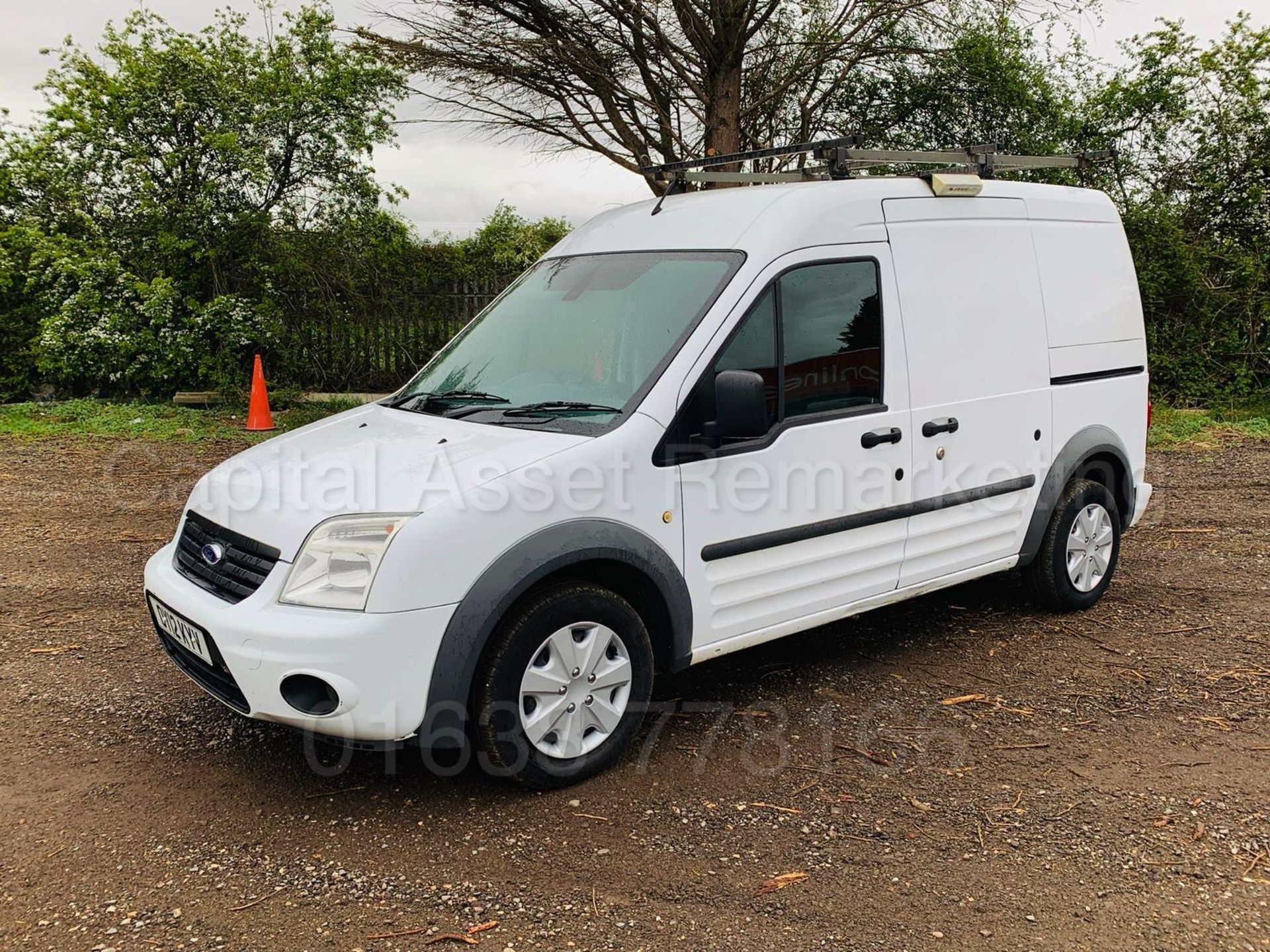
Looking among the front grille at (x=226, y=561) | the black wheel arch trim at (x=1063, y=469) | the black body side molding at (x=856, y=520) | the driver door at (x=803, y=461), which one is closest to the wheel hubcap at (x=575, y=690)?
the driver door at (x=803, y=461)

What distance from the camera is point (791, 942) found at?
9.61 feet

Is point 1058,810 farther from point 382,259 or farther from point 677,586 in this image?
point 382,259

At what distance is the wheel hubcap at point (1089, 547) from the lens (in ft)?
18.4

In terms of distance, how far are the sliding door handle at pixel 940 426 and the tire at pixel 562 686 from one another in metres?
1.70

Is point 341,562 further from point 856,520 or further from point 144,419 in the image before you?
point 144,419

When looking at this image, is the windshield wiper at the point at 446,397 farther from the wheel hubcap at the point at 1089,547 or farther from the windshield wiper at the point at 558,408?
the wheel hubcap at the point at 1089,547

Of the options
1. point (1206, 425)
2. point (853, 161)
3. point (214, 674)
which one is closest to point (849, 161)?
point (853, 161)

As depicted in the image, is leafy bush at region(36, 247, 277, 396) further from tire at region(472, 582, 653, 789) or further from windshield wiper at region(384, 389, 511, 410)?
tire at region(472, 582, 653, 789)

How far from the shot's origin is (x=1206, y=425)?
1138 centimetres

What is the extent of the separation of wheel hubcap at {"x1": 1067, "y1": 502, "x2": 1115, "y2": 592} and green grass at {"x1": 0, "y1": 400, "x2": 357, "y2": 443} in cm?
806

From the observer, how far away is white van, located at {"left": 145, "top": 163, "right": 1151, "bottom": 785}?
3379 millimetres

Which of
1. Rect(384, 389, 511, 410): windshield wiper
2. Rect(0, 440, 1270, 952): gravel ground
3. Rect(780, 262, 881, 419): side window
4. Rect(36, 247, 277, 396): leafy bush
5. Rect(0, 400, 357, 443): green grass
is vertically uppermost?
Rect(36, 247, 277, 396): leafy bush

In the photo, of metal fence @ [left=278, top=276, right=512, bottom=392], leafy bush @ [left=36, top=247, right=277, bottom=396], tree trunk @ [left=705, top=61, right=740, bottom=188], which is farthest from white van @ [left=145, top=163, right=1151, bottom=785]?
metal fence @ [left=278, top=276, right=512, bottom=392]

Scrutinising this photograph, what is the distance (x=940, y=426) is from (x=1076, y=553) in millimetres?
1500
